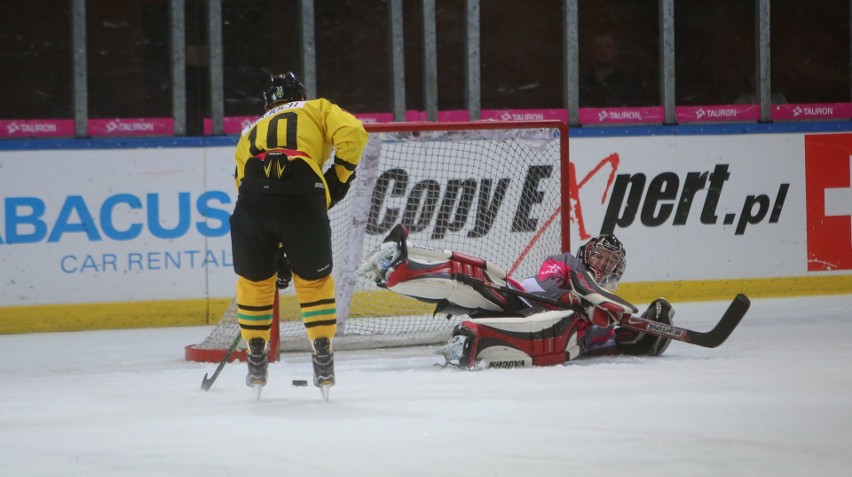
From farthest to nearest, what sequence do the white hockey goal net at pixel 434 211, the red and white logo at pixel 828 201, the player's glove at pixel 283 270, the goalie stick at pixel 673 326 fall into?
the red and white logo at pixel 828 201 < the white hockey goal net at pixel 434 211 < the goalie stick at pixel 673 326 < the player's glove at pixel 283 270

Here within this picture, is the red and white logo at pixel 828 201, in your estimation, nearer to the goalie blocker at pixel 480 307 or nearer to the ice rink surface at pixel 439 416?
the ice rink surface at pixel 439 416

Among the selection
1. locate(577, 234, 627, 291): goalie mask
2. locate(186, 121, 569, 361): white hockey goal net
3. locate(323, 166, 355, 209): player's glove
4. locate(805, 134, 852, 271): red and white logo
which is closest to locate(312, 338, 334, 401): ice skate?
locate(323, 166, 355, 209): player's glove

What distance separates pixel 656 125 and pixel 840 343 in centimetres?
239

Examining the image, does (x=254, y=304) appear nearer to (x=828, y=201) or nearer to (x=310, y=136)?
(x=310, y=136)

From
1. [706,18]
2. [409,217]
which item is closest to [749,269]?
[706,18]

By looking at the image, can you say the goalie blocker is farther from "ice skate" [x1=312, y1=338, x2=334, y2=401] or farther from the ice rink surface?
"ice skate" [x1=312, y1=338, x2=334, y2=401]

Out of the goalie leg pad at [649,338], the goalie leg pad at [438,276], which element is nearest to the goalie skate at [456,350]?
the goalie leg pad at [438,276]

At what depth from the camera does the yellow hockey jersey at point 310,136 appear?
4215mm

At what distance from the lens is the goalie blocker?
16.3 feet

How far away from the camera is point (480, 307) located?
16.9ft

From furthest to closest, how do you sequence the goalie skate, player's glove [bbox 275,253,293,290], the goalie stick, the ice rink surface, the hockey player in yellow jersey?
the goalie stick < the goalie skate < player's glove [bbox 275,253,293,290] < the hockey player in yellow jersey < the ice rink surface

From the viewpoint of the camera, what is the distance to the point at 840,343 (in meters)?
5.57

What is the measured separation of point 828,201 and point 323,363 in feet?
15.1

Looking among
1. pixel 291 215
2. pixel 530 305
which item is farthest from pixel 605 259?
pixel 291 215
